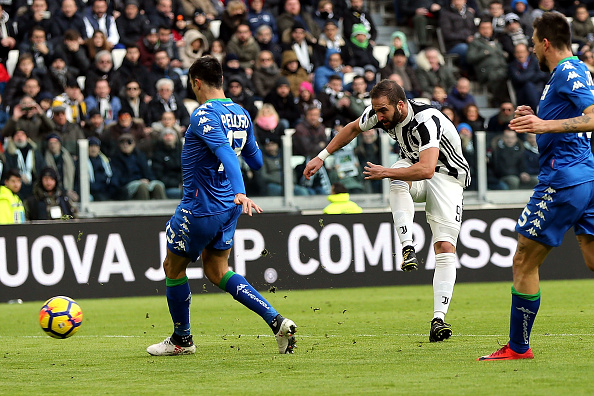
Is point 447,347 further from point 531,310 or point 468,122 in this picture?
point 468,122

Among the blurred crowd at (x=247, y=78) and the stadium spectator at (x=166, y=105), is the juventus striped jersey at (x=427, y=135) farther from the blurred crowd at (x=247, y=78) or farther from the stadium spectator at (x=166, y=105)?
the stadium spectator at (x=166, y=105)

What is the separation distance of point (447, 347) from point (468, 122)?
1162 cm

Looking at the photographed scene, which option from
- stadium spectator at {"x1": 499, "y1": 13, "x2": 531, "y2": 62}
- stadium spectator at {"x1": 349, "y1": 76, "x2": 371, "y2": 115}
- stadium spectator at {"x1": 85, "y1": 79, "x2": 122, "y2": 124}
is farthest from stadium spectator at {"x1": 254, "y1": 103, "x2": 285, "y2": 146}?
stadium spectator at {"x1": 499, "y1": 13, "x2": 531, "y2": 62}

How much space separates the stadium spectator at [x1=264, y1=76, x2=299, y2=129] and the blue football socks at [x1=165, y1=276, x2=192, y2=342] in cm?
1084

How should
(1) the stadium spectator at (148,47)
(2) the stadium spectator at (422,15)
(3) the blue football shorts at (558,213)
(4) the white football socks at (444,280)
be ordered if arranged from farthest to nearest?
(2) the stadium spectator at (422,15) → (1) the stadium spectator at (148,47) → (4) the white football socks at (444,280) → (3) the blue football shorts at (558,213)

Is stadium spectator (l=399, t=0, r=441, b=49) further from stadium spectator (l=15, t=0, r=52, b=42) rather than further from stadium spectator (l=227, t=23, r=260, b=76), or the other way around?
stadium spectator (l=15, t=0, r=52, b=42)

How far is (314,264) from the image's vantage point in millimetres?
15578

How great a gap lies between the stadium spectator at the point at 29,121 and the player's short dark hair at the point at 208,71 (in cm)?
946

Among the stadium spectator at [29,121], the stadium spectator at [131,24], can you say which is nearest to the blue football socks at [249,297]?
the stadium spectator at [29,121]

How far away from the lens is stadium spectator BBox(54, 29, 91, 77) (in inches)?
756

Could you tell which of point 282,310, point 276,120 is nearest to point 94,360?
point 282,310

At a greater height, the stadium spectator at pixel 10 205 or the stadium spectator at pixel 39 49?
the stadium spectator at pixel 39 49

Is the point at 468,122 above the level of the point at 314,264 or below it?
above

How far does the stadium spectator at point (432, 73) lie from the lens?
834 inches
